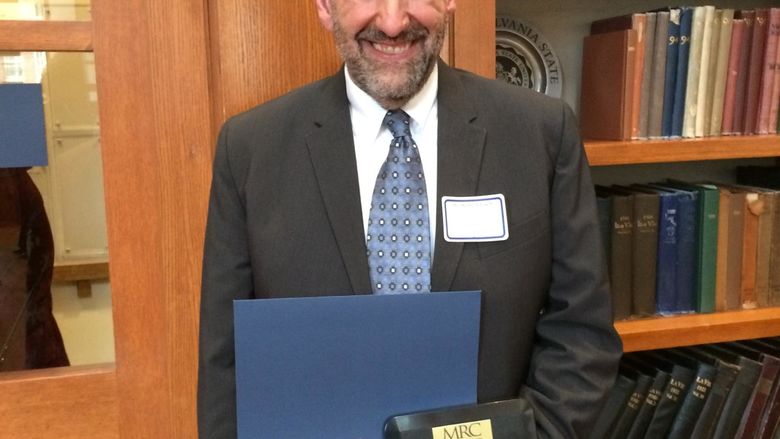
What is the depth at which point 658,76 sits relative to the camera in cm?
143

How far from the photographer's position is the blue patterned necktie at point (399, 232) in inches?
39.1

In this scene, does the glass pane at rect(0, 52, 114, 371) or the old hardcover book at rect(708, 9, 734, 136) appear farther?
the old hardcover book at rect(708, 9, 734, 136)

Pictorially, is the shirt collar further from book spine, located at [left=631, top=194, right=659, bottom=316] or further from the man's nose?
book spine, located at [left=631, top=194, right=659, bottom=316]

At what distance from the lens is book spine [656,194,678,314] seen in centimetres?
146

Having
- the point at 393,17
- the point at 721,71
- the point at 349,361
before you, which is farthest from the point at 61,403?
the point at 721,71

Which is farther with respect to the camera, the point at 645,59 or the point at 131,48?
the point at 645,59

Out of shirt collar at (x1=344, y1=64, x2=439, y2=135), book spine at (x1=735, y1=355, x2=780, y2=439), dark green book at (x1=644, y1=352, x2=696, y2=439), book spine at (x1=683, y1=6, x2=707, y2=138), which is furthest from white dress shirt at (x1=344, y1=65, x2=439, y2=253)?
book spine at (x1=735, y1=355, x2=780, y2=439)

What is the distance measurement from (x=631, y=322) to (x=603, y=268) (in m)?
0.51

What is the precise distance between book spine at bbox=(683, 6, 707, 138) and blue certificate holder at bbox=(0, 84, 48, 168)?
1.21 metres

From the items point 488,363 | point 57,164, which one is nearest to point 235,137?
→ point 57,164

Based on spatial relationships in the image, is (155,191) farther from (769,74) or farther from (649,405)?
(769,74)

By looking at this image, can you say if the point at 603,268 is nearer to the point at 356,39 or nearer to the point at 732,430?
the point at 356,39

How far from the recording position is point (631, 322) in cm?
146

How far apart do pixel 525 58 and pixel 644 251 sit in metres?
0.48
